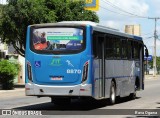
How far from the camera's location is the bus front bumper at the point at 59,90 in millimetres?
18109

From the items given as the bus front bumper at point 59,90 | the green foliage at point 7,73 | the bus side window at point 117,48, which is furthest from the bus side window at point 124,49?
the green foliage at point 7,73

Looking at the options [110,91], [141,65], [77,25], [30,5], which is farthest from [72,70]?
[30,5]

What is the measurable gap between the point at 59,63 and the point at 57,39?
36.3 inches

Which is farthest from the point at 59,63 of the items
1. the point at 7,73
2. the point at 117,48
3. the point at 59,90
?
the point at 7,73

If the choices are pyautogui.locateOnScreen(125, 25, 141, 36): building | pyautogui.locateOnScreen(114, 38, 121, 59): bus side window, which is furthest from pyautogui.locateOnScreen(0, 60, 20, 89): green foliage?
pyautogui.locateOnScreen(125, 25, 141, 36): building

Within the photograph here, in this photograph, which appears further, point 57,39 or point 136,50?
point 136,50

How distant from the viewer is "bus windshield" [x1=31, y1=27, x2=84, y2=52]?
18.4m

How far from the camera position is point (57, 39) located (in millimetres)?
18625

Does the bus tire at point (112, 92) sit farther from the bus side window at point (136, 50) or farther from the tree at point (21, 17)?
the tree at point (21, 17)

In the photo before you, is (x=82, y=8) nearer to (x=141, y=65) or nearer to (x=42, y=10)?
(x=42, y=10)

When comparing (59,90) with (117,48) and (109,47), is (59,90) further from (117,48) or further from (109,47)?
(117,48)

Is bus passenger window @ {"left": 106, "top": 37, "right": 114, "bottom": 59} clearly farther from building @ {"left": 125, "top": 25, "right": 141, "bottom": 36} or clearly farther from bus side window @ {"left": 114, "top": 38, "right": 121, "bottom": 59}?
building @ {"left": 125, "top": 25, "right": 141, "bottom": 36}

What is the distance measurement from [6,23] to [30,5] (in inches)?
90.0

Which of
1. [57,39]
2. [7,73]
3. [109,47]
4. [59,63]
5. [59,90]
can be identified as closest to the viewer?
[59,90]
